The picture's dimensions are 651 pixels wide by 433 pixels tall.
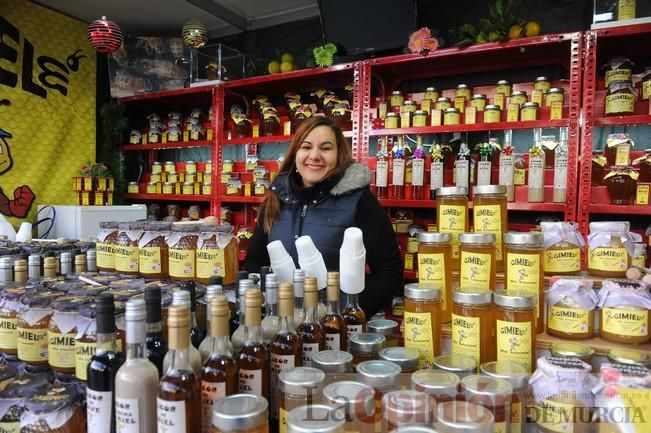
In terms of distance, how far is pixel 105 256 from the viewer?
1345 millimetres

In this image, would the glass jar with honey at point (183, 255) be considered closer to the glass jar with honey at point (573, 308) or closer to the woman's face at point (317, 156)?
the woman's face at point (317, 156)

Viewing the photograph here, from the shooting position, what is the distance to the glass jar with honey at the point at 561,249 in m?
1.24

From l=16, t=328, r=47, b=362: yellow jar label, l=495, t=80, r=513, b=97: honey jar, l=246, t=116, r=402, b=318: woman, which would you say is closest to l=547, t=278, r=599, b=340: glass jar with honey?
l=246, t=116, r=402, b=318: woman

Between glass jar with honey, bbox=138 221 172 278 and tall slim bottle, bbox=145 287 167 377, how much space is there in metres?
0.45

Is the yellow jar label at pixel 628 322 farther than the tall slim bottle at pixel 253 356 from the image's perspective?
Yes

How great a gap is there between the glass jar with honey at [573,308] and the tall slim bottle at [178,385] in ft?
2.82

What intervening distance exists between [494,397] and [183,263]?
835mm

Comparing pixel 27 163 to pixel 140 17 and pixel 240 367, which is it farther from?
pixel 240 367

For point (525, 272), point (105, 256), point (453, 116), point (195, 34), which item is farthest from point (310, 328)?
point (195, 34)

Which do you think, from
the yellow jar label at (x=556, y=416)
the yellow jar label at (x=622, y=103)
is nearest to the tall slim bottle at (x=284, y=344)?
the yellow jar label at (x=556, y=416)

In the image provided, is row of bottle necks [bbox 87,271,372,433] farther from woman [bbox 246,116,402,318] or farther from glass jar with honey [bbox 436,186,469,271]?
woman [bbox 246,116,402,318]

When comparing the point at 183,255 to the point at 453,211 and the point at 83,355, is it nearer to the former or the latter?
the point at 83,355

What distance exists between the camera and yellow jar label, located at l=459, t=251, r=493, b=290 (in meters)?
1.11

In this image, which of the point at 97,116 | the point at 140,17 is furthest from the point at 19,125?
the point at 140,17
